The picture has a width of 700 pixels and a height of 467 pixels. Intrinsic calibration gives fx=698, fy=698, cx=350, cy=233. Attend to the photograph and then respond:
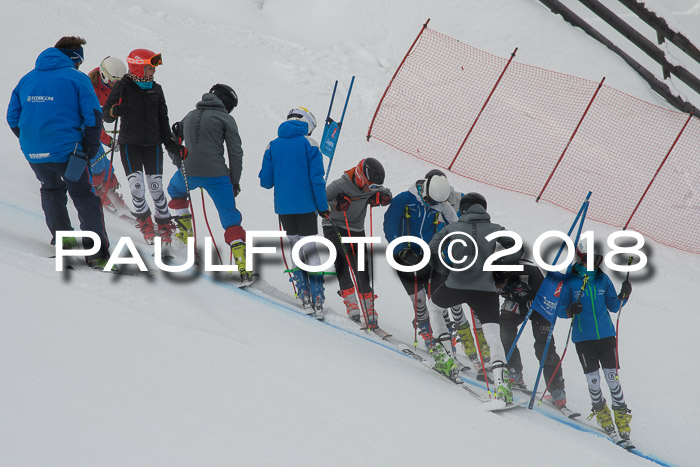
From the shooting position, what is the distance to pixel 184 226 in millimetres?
6918

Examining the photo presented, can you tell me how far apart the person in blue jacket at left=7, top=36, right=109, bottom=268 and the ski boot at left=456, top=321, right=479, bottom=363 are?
3.28 m

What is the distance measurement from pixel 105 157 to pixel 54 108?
2.21 metres

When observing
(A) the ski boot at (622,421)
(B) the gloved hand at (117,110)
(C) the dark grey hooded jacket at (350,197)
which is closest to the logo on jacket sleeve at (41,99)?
(B) the gloved hand at (117,110)

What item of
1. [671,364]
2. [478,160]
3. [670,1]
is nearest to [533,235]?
[478,160]

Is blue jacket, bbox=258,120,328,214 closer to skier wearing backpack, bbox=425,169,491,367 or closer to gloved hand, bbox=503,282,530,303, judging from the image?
skier wearing backpack, bbox=425,169,491,367

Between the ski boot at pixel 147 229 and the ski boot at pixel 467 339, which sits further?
the ski boot at pixel 147 229

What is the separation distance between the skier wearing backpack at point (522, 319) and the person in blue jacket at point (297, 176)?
6.10 ft

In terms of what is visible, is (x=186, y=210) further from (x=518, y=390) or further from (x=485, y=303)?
(x=518, y=390)

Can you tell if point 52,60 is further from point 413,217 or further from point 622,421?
A: point 622,421

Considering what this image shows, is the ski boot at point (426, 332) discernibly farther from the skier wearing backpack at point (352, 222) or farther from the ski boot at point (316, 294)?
the ski boot at point (316, 294)

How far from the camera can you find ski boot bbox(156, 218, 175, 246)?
6781mm

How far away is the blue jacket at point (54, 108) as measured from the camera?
5.27m

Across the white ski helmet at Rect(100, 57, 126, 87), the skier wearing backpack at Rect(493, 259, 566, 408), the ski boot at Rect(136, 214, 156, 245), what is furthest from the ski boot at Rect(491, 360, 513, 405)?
the white ski helmet at Rect(100, 57, 126, 87)

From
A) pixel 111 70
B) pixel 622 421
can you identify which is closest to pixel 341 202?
pixel 111 70
